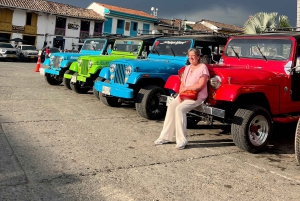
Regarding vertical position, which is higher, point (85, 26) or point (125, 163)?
point (85, 26)

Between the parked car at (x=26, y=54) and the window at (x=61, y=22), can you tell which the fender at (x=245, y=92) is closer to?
the parked car at (x=26, y=54)

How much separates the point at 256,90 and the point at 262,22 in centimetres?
865

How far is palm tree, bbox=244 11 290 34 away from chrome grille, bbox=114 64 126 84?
23.6 ft

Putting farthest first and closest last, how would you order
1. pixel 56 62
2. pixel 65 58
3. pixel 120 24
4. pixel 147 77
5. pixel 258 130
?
pixel 120 24
pixel 56 62
pixel 65 58
pixel 147 77
pixel 258 130

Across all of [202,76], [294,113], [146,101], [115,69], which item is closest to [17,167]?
[202,76]

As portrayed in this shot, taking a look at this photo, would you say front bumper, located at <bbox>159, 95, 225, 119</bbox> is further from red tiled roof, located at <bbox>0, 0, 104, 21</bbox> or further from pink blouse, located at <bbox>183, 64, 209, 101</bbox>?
red tiled roof, located at <bbox>0, 0, 104, 21</bbox>

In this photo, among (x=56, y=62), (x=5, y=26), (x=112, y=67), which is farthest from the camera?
(x=5, y=26)

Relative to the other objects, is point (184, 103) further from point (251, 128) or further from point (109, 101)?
point (109, 101)

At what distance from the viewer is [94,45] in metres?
11.2

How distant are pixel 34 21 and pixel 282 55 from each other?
107 feet

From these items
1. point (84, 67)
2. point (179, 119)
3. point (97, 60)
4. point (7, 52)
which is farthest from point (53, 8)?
point (179, 119)

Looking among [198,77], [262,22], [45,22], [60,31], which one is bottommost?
[198,77]

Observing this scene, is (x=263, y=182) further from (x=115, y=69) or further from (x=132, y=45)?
(x=132, y=45)

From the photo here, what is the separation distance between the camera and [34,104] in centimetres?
738
